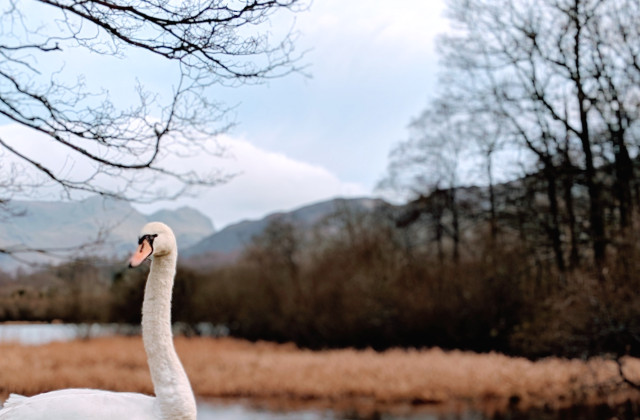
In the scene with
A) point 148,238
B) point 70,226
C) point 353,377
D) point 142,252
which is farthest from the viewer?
point 353,377

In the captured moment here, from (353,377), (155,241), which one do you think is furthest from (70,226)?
(353,377)

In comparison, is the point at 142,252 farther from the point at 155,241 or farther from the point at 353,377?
the point at 353,377

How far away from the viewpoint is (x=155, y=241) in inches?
171

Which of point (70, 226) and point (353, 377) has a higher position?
point (70, 226)

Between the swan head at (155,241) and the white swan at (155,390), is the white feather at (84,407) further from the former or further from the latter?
the swan head at (155,241)

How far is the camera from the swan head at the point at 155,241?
416 cm

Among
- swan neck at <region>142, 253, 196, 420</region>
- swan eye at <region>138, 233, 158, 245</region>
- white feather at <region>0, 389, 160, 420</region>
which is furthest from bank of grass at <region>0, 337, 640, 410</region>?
swan eye at <region>138, 233, 158, 245</region>

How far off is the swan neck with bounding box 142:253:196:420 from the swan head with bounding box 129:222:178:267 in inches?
3.2

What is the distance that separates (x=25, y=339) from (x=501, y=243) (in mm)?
13305

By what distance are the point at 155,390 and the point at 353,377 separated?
43.7 ft

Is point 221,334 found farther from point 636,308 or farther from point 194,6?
point 194,6

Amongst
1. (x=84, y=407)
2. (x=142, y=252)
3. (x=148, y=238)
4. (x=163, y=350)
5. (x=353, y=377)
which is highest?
(x=148, y=238)

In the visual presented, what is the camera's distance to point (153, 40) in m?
4.99

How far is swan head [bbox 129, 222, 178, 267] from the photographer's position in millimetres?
4159
